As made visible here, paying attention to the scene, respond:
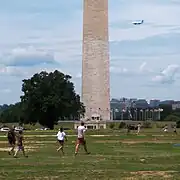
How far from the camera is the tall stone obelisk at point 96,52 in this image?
123m

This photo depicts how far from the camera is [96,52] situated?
12338 cm

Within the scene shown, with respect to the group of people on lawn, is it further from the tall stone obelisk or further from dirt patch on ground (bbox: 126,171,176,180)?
the tall stone obelisk

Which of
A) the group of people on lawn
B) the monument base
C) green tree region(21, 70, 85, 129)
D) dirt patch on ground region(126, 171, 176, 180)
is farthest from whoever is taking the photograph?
the monument base

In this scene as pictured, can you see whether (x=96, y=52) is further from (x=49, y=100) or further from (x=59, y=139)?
(x=59, y=139)

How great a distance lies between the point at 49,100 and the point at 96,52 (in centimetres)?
1193

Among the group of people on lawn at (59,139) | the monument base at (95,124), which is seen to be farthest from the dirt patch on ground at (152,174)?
the monument base at (95,124)

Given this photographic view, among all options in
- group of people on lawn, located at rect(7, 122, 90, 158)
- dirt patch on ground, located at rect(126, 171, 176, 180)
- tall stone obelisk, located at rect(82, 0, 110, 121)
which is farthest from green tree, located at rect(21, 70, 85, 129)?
dirt patch on ground, located at rect(126, 171, 176, 180)

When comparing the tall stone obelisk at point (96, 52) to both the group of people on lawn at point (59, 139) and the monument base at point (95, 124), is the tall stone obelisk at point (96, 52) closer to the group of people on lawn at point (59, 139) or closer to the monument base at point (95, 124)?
the monument base at point (95, 124)

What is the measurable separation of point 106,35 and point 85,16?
16.5 feet

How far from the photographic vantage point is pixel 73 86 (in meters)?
130

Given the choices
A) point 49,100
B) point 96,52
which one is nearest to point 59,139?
point 49,100

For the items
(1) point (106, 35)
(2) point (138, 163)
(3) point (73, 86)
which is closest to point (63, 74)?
(3) point (73, 86)

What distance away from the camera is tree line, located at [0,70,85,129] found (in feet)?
403

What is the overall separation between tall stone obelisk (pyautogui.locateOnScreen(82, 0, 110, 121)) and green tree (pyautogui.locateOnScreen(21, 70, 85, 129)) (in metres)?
3.57
